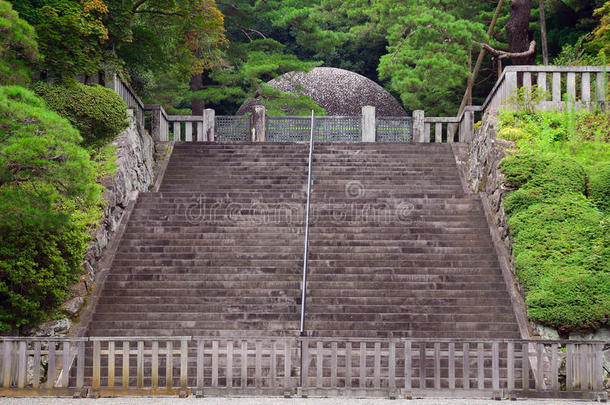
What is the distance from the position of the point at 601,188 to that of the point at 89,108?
388 inches

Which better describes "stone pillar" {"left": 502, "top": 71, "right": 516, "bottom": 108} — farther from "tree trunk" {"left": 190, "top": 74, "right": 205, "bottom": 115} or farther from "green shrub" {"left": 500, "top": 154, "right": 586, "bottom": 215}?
"tree trunk" {"left": 190, "top": 74, "right": 205, "bottom": 115}

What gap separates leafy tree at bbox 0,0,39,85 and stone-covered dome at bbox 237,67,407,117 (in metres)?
14.0

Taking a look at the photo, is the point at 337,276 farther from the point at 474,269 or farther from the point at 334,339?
the point at 334,339

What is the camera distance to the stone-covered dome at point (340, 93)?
26.0 meters

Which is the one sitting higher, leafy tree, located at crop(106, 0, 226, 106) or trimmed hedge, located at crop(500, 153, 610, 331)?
leafy tree, located at crop(106, 0, 226, 106)

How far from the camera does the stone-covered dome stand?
85.2ft

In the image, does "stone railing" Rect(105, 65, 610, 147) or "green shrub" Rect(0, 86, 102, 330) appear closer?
"green shrub" Rect(0, 86, 102, 330)

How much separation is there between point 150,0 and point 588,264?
480 inches

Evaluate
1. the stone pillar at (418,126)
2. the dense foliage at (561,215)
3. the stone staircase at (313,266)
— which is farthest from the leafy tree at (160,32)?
the dense foliage at (561,215)

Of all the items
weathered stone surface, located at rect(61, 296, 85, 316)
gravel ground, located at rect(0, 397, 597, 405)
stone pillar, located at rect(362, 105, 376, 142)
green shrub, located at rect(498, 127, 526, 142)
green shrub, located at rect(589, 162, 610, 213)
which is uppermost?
stone pillar, located at rect(362, 105, 376, 142)

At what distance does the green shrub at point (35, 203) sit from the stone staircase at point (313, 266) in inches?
40.1

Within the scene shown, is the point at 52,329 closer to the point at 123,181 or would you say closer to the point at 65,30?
the point at 123,181

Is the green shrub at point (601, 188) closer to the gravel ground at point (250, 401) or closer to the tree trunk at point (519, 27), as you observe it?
the gravel ground at point (250, 401)

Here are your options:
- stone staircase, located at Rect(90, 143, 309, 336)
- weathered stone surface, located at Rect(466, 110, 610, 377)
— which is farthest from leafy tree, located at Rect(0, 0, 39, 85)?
weathered stone surface, located at Rect(466, 110, 610, 377)
